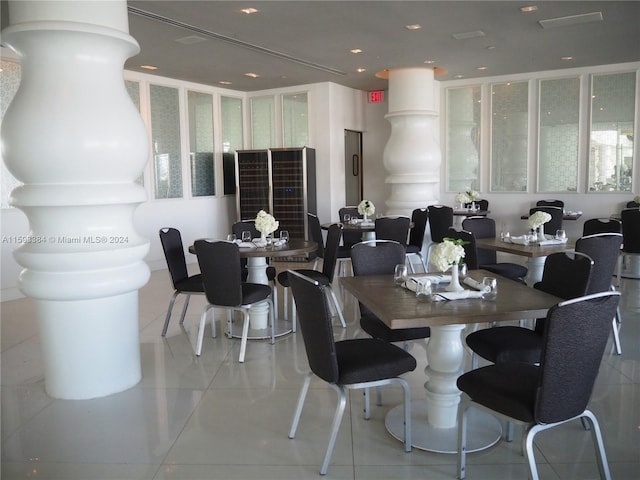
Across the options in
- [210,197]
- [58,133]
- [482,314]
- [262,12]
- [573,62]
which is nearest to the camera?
[482,314]

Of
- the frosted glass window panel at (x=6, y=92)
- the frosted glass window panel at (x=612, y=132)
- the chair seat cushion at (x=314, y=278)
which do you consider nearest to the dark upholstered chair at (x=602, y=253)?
the chair seat cushion at (x=314, y=278)

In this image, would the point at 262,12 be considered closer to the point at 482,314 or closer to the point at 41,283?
the point at 41,283

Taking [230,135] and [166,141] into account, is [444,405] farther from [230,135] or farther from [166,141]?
[230,135]

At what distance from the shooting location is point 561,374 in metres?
2.07

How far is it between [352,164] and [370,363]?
847 cm

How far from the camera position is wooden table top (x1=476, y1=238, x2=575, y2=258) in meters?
4.49

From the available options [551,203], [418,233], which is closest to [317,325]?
[418,233]

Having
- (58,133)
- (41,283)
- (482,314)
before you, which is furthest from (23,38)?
(482,314)

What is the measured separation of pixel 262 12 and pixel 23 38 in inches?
106

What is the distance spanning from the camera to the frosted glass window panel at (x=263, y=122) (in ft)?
32.3

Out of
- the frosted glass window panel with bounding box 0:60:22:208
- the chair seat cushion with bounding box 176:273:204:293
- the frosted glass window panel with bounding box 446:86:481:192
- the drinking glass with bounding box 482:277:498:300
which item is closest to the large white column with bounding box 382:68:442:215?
the frosted glass window panel with bounding box 446:86:481:192

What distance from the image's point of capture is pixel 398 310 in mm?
2572

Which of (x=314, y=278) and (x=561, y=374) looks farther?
(x=314, y=278)

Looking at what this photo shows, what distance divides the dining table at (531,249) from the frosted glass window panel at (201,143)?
17.7ft
